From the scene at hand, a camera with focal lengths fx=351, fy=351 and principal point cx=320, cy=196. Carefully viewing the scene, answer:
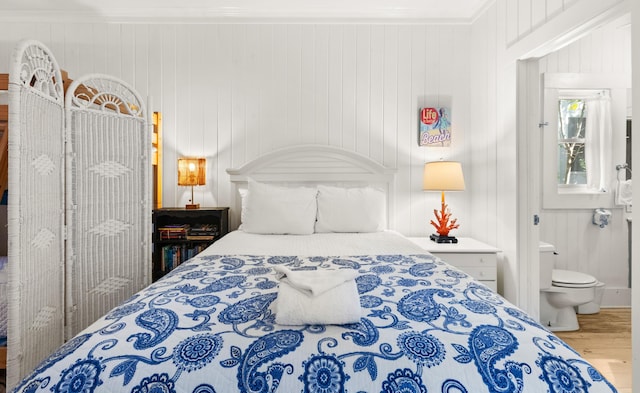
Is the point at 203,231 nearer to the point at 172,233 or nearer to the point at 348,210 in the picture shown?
the point at 172,233

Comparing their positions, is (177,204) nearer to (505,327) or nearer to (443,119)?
(443,119)

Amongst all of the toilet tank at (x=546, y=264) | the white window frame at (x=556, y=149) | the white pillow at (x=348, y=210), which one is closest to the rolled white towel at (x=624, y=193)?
the white window frame at (x=556, y=149)

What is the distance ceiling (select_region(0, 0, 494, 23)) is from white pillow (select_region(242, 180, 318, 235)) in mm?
1645

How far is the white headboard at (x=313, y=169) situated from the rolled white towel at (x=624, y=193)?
6.80 ft

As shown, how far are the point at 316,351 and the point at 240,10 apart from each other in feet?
10.4

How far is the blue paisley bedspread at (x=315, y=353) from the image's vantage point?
88 cm

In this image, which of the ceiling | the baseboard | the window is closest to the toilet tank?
the window

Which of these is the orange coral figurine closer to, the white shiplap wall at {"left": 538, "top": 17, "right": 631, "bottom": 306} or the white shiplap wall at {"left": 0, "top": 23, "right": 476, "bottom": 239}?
the white shiplap wall at {"left": 0, "top": 23, "right": 476, "bottom": 239}

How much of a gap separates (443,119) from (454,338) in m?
2.68

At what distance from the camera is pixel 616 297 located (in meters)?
3.31

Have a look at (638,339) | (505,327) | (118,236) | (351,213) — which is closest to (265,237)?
(351,213)

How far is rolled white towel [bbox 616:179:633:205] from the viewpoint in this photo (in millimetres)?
3182

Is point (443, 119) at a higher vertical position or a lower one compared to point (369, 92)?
lower

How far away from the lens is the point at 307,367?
0.90 meters
